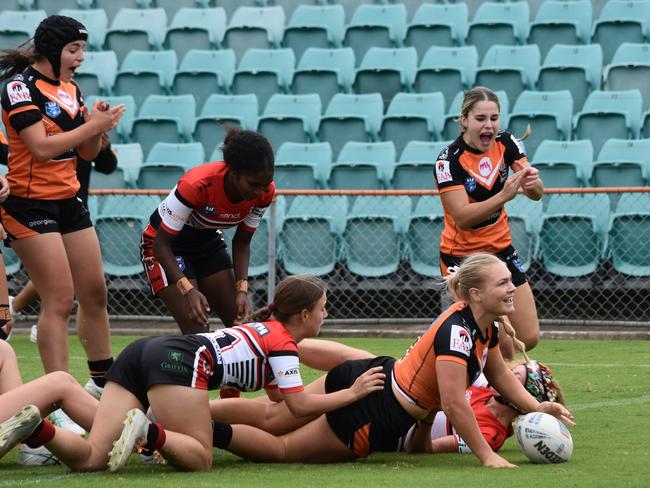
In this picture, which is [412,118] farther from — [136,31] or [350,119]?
[136,31]

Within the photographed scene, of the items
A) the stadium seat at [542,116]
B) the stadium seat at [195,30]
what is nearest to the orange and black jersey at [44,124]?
the stadium seat at [542,116]

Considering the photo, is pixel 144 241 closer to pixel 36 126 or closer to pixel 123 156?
pixel 36 126

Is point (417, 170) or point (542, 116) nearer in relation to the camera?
point (417, 170)

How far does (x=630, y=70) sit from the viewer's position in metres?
13.3

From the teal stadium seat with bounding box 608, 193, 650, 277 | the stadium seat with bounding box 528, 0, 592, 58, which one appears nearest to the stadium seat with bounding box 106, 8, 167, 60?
the stadium seat with bounding box 528, 0, 592, 58

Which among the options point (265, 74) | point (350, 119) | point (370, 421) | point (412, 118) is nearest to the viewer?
point (370, 421)

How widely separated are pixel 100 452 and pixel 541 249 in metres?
6.82

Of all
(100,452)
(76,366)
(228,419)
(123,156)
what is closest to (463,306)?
(228,419)

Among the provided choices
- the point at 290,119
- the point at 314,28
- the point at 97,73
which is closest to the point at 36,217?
the point at 290,119

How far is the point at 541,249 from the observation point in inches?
438

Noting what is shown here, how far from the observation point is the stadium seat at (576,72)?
13484 millimetres

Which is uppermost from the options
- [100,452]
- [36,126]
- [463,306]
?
[36,126]

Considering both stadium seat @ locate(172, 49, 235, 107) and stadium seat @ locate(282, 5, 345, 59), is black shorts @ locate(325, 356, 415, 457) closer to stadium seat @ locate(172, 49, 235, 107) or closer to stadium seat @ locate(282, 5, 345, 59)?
stadium seat @ locate(172, 49, 235, 107)

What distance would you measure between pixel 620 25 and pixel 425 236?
4.67 m
